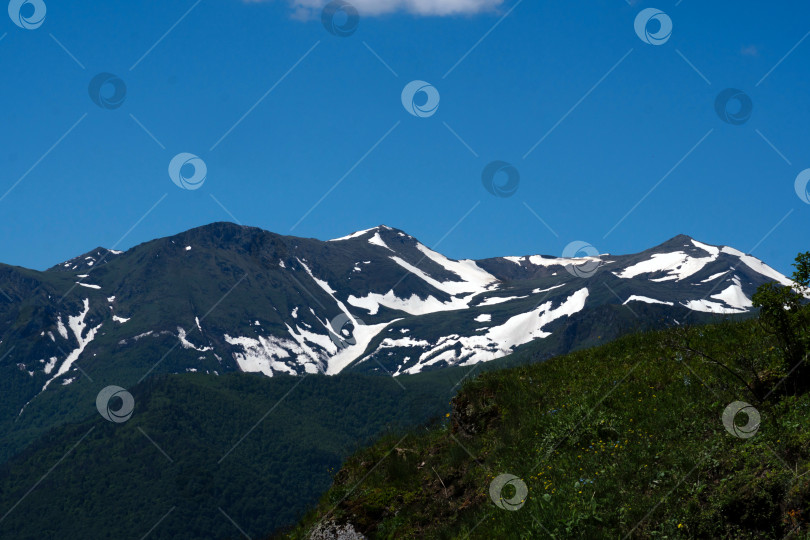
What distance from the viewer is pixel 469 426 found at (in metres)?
15.5

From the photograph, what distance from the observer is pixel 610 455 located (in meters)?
12.1

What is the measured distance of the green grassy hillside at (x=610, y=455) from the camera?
32.7 feet

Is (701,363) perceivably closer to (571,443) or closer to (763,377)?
(763,377)

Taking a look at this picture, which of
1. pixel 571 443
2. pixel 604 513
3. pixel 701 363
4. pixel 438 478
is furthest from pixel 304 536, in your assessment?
pixel 701 363

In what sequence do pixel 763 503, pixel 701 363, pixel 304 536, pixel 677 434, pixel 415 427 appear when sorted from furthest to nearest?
1. pixel 415 427
2. pixel 304 536
3. pixel 701 363
4. pixel 677 434
5. pixel 763 503

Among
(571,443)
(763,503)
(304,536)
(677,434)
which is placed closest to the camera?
(763,503)

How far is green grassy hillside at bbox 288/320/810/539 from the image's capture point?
9.97 meters

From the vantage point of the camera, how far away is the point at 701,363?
14.2 m

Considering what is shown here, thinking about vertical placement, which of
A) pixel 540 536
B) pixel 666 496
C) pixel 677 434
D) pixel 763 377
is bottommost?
pixel 540 536

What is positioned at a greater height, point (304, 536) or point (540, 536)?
point (540, 536)

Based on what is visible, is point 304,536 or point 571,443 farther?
point 304,536

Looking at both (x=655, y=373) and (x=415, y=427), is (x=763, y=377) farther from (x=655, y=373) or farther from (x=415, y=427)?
(x=415, y=427)

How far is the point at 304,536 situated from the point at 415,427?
13.2 feet

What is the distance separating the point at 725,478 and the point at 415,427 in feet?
29.9
